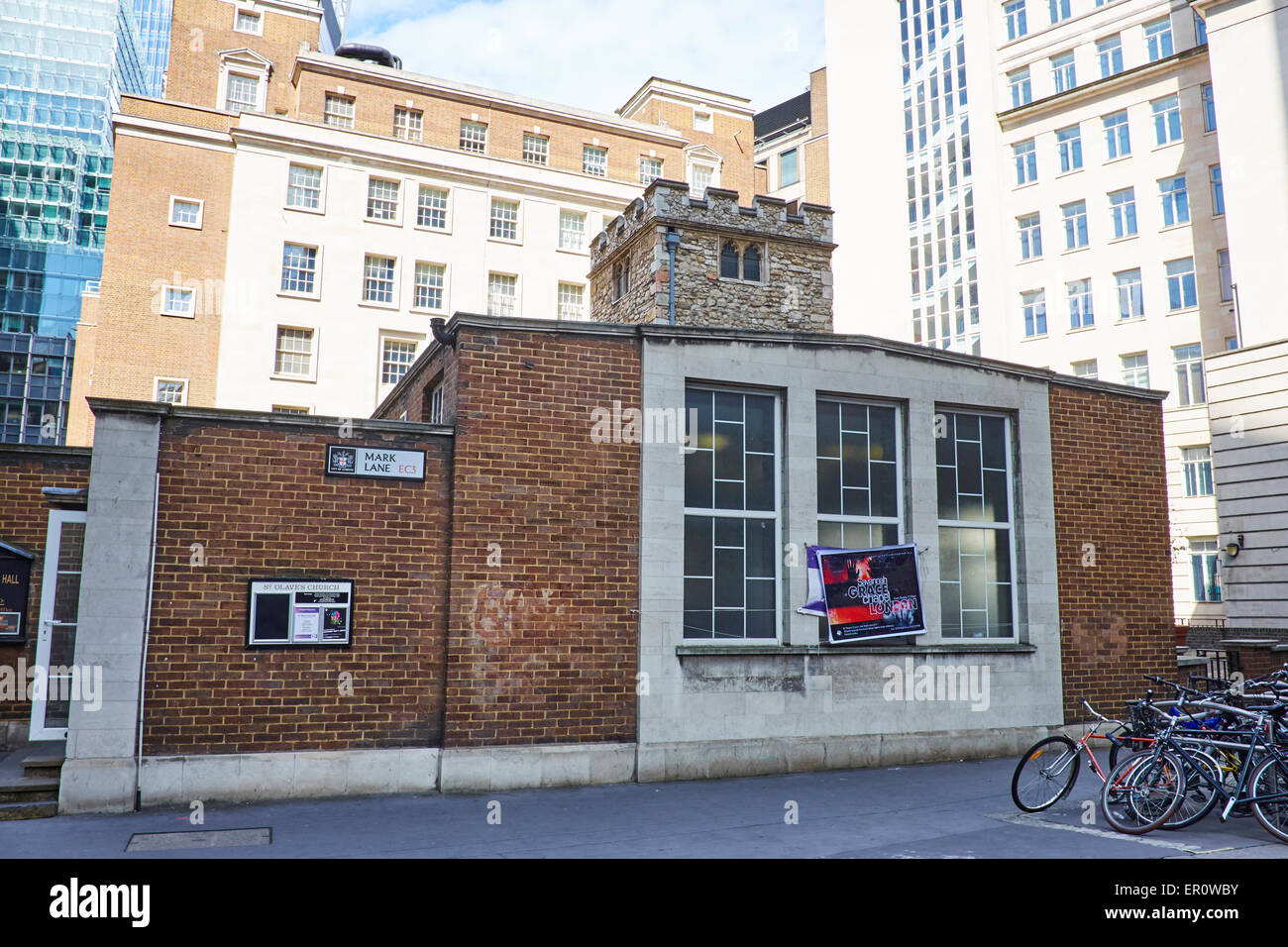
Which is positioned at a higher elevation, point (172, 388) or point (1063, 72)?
point (1063, 72)

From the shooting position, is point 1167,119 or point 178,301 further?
point 1167,119

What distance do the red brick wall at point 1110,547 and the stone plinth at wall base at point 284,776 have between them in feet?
32.4

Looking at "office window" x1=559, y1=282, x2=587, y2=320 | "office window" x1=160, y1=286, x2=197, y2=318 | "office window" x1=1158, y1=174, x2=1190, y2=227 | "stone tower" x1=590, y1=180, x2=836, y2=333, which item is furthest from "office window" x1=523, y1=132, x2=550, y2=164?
"office window" x1=1158, y1=174, x2=1190, y2=227

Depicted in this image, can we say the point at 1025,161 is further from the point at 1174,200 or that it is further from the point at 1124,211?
the point at 1174,200

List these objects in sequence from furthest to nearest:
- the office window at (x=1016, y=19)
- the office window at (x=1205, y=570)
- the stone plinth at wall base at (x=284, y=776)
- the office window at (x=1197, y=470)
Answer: the office window at (x=1016, y=19) → the office window at (x=1197, y=470) → the office window at (x=1205, y=570) → the stone plinth at wall base at (x=284, y=776)

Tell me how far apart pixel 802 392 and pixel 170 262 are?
35060 millimetres

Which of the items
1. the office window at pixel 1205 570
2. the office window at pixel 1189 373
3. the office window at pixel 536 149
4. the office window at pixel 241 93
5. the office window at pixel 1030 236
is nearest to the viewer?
the office window at pixel 1205 570

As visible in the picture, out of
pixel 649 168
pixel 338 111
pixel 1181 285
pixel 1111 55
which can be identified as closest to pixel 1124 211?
pixel 1181 285

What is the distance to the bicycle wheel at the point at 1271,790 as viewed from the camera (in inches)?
330

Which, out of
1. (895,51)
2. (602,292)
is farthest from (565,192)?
(895,51)

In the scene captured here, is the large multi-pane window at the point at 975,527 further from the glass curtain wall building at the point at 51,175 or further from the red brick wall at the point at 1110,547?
the glass curtain wall building at the point at 51,175

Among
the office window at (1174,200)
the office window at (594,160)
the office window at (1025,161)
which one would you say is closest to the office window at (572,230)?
the office window at (594,160)

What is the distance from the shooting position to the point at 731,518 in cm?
1277

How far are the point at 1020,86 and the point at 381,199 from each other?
33601mm
